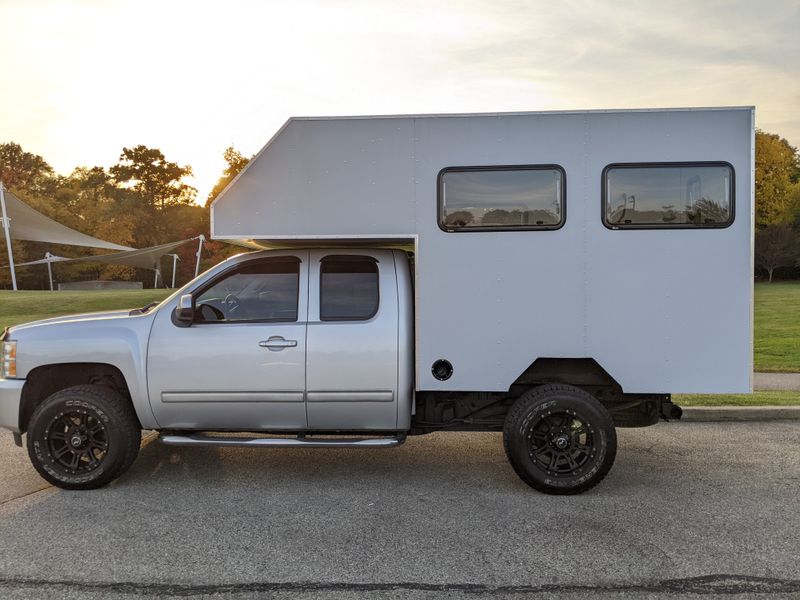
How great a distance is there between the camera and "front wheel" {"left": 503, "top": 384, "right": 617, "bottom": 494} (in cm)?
512

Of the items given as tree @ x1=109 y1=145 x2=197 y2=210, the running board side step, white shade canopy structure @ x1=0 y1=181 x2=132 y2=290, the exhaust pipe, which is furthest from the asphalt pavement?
tree @ x1=109 y1=145 x2=197 y2=210

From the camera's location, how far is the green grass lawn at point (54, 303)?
23.3 metres

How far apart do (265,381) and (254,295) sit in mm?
720

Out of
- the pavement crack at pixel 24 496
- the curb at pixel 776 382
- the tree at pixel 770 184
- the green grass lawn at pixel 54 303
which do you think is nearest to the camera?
the pavement crack at pixel 24 496

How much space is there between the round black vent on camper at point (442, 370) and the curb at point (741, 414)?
375cm

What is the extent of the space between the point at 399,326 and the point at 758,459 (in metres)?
3.57

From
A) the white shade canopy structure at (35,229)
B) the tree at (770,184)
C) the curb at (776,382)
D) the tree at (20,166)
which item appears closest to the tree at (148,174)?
the tree at (20,166)

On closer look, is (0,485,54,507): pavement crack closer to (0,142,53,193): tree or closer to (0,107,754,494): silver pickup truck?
(0,107,754,494): silver pickup truck

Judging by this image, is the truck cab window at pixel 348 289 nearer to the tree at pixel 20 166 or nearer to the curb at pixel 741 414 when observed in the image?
the curb at pixel 741 414

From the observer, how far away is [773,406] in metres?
7.88

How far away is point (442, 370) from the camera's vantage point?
5340 millimetres

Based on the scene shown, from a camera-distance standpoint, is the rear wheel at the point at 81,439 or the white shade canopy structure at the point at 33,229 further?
the white shade canopy structure at the point at 33,229

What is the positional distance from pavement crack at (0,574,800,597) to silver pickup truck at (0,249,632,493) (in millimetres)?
1476

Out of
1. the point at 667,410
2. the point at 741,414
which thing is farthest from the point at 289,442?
the point at 741,414
